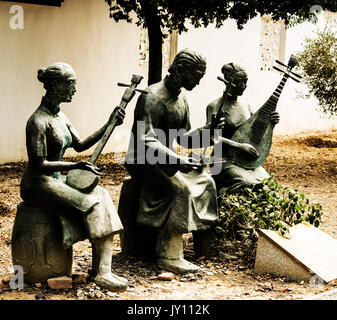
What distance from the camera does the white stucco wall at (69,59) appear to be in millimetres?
10516

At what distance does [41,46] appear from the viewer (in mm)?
10820

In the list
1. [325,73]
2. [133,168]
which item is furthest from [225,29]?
[133,168]

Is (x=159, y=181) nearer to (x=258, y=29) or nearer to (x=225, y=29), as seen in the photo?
(x=225, y=29)

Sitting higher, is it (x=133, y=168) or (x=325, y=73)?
(x=325, y=73)

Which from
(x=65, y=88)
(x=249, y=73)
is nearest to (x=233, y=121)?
(x=65, y=88)

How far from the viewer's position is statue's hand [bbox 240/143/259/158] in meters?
5.96

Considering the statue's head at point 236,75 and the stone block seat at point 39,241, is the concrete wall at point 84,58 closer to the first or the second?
the statue's head at point 236,75

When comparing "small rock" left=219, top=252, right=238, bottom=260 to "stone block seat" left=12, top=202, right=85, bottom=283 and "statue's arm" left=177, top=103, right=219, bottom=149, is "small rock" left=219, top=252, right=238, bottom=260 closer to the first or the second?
"statue's arm" left=177, top=103, right=219, bottom=149

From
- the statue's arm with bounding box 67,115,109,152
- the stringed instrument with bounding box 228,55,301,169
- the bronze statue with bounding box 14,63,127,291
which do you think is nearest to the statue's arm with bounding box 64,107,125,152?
the statue's arm with bounding box 67,115,109,152

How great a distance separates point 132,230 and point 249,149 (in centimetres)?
145

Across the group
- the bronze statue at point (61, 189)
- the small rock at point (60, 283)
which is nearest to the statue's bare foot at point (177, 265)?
the bronze statue at point (61, 189)

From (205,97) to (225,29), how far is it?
1688 mm

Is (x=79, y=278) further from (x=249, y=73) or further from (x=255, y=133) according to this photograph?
(x=249, y=73)

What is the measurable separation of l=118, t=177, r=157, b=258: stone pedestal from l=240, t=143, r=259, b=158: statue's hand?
1.21 meters
